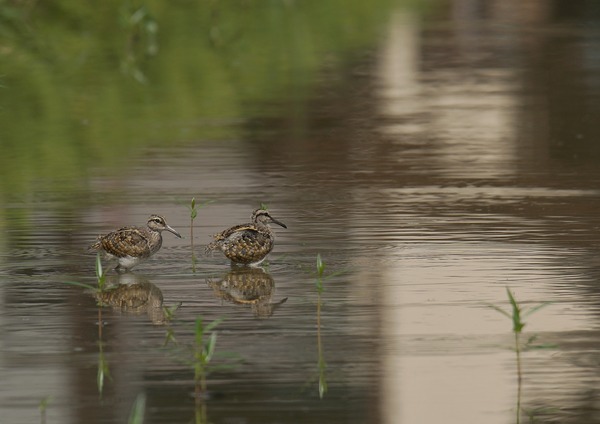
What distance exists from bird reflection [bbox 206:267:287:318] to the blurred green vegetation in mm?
3967

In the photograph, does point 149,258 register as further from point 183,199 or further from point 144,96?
point 144,96

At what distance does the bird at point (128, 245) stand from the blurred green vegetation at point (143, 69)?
3368 millimetres

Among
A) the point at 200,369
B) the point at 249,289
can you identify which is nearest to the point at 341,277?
the point at 249,289

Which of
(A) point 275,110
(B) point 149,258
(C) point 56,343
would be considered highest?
(A) point 275,110

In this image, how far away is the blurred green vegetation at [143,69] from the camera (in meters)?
18.1

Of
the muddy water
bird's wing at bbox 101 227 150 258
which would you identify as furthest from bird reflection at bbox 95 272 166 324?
bird's wing at bbox 101 227 150 258

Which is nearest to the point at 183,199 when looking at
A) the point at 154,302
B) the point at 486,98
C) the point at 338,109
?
the point at 154,302

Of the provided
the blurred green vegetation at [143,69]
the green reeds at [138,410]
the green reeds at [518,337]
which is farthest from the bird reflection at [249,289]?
the blurred green vegetation at [143,69]

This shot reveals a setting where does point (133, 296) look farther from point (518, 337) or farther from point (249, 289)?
point (518, 337)

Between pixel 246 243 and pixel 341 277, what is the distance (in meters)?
0.68

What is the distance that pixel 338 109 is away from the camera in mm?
20938

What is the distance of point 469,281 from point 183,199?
414 cm

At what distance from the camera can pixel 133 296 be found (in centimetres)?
1076

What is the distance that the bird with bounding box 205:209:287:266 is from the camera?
11539mm
